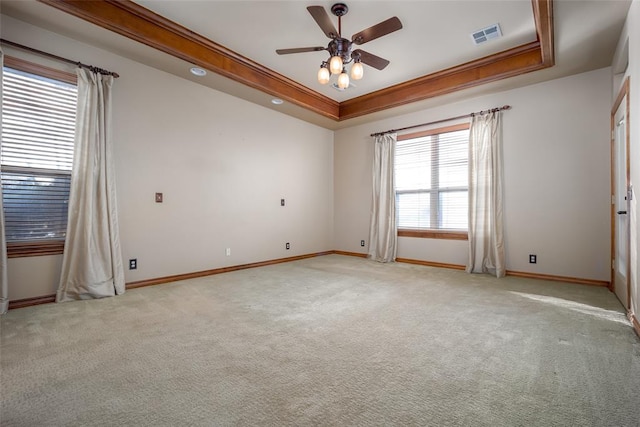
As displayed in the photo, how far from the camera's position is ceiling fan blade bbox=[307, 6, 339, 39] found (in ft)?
7.95

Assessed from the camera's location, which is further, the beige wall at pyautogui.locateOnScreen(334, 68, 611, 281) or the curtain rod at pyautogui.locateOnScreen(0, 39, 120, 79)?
the beige wall at pyautogui.locateOnScreen(334, 68, 611, 281)

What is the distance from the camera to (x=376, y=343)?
2100 mm

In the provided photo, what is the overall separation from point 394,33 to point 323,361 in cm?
346

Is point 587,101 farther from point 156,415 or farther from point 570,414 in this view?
point 156,415

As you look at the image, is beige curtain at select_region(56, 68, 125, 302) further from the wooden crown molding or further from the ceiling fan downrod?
the ceiling fan downrod

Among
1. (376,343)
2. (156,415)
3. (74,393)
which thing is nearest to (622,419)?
(376,343)

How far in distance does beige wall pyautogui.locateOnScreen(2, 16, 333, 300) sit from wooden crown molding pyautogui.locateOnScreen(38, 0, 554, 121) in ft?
2.04

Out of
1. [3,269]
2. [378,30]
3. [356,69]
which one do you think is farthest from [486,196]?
[3,269]

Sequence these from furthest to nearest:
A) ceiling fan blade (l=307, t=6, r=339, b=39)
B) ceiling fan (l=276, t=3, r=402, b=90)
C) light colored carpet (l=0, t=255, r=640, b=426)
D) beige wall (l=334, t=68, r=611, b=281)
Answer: beige wall (l=334, t=68, r=611, b=281) → ceiling fan (l=276, t=3, r=402, b=90) → ceiling fan blade (l=307, t=6, r=339, b=39) → light colored carpet (l=0, t=255, r=640, b=426)

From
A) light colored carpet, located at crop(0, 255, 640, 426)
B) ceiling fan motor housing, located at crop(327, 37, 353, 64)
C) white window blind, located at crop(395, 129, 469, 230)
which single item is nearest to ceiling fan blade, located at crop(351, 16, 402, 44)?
ceiling fan motor housing, located at crop(327, 37, 353, 64)

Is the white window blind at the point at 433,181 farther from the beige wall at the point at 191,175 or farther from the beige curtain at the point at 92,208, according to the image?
the beige curtain at the point at 92,208

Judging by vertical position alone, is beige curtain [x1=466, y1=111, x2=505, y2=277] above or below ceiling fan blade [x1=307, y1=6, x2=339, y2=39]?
below

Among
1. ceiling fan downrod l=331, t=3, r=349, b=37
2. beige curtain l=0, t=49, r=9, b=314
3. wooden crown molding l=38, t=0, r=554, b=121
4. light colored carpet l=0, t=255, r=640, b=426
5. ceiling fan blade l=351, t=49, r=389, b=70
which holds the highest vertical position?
ceiling fan downrod l=331, t=3, r=349, b=37

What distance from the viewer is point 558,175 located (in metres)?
3.97
